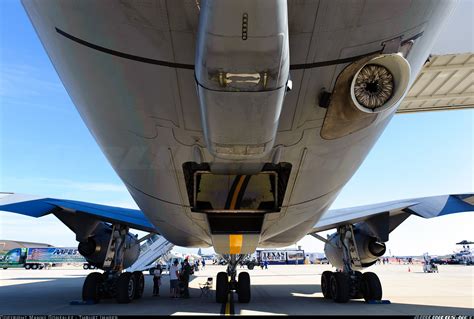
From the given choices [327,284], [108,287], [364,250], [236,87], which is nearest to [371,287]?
[327,284]

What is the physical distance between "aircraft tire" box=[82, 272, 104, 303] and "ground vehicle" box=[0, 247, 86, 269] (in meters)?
43.2

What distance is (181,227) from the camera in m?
6.42

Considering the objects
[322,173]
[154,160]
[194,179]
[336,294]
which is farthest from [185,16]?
[336,294]

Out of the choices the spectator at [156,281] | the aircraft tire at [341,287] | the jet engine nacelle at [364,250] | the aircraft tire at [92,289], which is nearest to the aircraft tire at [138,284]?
the aircraft tire at [92,289]

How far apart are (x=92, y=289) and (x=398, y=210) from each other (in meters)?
8.18

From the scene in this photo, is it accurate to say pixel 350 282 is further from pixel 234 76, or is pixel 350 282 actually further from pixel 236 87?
pixel 234 76

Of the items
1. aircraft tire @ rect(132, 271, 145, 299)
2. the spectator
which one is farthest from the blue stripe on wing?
the spectator

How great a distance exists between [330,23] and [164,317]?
21.2 ft

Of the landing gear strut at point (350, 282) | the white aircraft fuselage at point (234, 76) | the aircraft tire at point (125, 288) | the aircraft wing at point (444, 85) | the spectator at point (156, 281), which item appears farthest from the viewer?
the spectator at point (156, 281)

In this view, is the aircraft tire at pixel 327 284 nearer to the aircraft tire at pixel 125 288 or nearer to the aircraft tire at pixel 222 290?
the aircraft tire at pixel 222 290

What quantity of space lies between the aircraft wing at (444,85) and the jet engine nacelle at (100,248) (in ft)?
33.3

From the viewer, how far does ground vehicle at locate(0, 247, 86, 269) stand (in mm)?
46125

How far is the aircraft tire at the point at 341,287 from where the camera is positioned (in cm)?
959

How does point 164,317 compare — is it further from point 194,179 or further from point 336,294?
point 336,294
